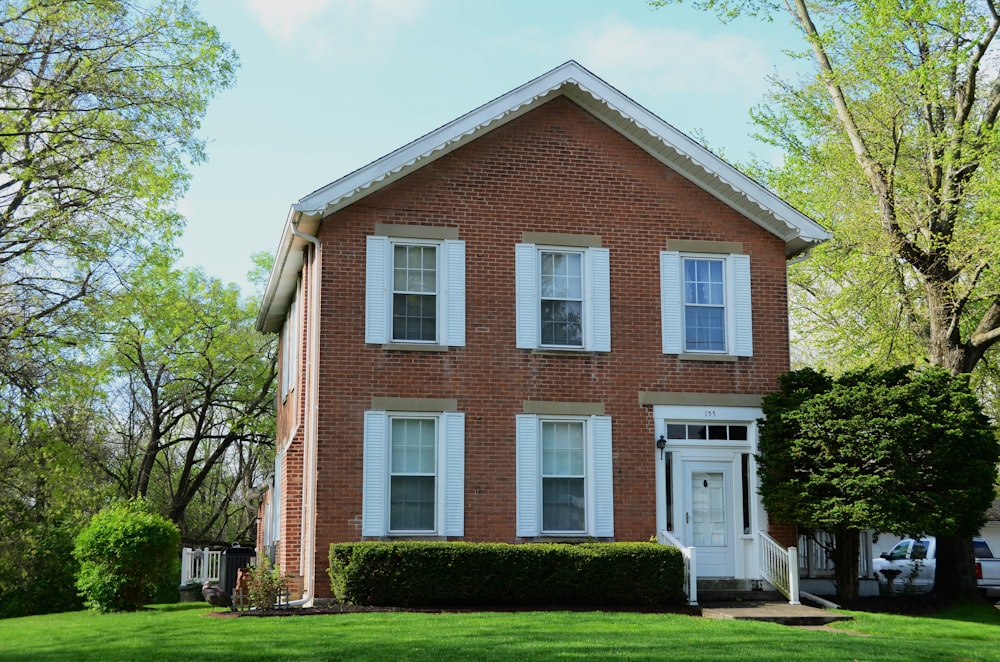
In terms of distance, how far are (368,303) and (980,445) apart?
9940 millimetres

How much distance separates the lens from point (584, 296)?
1895 centimetres

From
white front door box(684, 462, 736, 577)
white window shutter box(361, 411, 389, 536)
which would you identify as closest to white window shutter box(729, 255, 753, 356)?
white front door box(684, 462, 736, 577)

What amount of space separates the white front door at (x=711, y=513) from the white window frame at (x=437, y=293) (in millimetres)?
4704

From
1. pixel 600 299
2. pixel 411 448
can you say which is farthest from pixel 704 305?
pixel 411 448

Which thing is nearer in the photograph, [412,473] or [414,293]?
[412,473]

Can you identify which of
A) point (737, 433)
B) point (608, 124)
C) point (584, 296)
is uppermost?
point (608, 124)

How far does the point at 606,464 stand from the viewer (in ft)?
60.3

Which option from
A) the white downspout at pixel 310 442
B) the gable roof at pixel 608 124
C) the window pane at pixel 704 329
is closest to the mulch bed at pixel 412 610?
the white downspout at pixel 310 442

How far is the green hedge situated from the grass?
886 mm

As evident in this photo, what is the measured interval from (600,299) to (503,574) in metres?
5.09

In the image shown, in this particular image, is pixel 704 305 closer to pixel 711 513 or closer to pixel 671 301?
pixel 671 301

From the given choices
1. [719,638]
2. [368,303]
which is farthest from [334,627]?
[368,303]

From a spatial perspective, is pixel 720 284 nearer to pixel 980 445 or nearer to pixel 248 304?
pixel 980 445

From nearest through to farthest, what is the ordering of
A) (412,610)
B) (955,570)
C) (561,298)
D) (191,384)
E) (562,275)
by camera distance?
(412,610) < (561,298) < (562,275) < (955,570) < (191,384)
